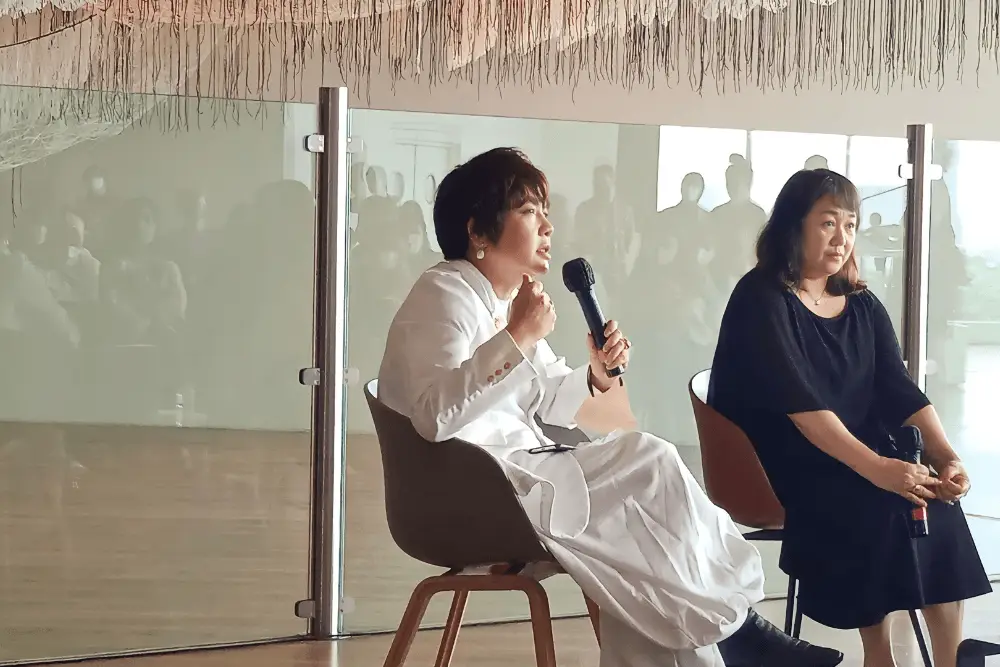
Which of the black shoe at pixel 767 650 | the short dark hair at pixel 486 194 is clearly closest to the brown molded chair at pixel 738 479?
the black shoe at pixel 767 650

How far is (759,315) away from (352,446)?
1342 mm

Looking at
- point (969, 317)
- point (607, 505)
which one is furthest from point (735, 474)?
point (969, 317)

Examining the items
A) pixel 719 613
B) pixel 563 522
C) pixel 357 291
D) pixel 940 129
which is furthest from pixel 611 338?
pixel 940 129

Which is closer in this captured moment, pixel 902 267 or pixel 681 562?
pixel 681 562

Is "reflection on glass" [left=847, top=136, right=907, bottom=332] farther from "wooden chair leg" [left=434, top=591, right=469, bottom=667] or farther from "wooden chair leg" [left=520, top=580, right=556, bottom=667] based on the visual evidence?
"wooden chair leg" [left=520, top=580, right=556, bottom=667]

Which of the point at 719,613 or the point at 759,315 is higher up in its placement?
the point at 759,315

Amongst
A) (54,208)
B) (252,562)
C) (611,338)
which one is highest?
(54,208)

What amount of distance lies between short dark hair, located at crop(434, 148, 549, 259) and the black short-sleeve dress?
601 mm

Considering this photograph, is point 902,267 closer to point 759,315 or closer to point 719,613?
point 759,315

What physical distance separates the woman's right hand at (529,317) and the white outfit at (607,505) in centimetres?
4

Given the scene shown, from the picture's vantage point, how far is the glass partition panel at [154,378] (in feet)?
10.5

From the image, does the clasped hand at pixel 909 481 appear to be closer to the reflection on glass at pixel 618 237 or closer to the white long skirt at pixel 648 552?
the white long skirt at pixel 648 552

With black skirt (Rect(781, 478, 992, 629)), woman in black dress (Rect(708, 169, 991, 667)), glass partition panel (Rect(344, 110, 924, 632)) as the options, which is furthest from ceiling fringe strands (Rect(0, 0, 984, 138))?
black skirt (Rect(781, 478, 992, 629))

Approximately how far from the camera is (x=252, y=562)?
135 inches
